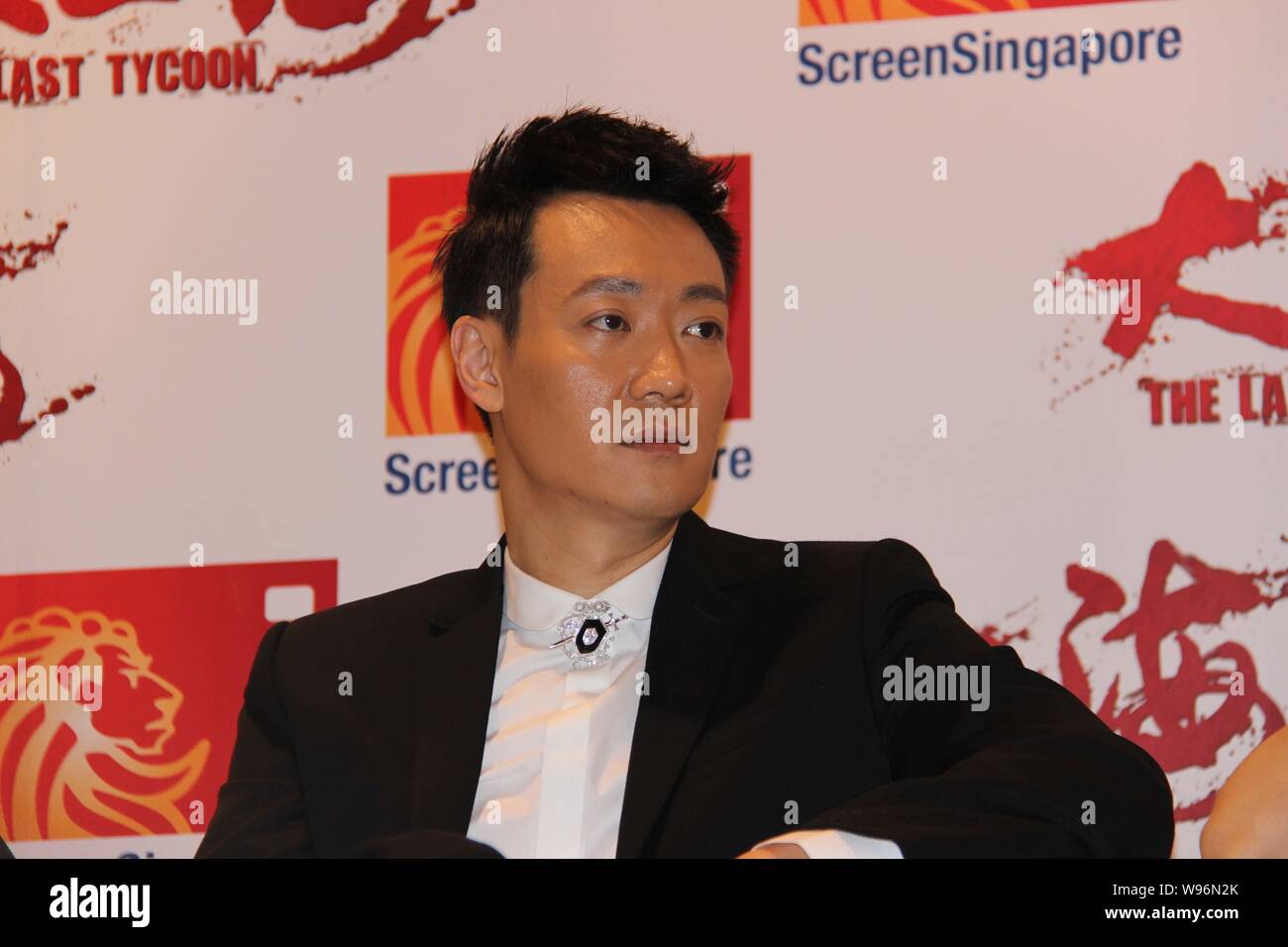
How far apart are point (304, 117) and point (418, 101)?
0.23 metres

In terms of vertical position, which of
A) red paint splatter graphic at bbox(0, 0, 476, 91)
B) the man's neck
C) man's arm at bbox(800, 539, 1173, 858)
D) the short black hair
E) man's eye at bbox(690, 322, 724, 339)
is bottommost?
man's arm at bbox(800, 539, 1173, 858)

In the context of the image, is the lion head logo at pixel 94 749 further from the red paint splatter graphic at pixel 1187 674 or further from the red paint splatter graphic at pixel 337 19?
the red paint splatter graphic at pixel 1187 674

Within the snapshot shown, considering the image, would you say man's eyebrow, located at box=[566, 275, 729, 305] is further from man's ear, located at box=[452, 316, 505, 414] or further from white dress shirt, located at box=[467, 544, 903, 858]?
white dress shirt, located at box=[467, 544, 903, 858]

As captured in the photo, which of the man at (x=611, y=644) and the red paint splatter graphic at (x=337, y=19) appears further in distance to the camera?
the red paint splatter graphic at (x=337, y=19)

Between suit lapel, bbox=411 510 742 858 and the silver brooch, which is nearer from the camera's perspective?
suit lapel, bbox=411 510 742 858

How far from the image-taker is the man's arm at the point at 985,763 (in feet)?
5.40

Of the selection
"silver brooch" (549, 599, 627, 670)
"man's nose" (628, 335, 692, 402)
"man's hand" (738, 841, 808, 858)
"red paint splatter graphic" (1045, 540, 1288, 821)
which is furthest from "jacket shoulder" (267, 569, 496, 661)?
"red paint splatter graphic" (1045, 540, 1288, 821)


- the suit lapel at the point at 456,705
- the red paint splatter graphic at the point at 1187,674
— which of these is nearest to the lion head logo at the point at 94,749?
the suit lapel at the point at 456,705

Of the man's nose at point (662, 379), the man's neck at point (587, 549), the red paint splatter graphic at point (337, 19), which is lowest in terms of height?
the man's neck at point (587, 549)

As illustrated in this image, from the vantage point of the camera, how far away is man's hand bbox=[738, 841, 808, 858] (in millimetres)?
1587

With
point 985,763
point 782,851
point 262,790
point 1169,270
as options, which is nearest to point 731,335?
point 1169,270
